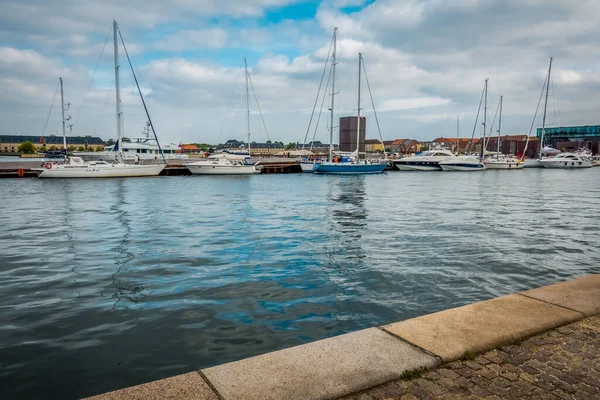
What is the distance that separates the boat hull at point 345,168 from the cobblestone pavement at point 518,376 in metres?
53.5

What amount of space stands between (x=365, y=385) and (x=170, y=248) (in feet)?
32.4

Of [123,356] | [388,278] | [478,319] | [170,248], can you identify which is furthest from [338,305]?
[170,248]

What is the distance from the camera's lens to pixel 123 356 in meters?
5.59

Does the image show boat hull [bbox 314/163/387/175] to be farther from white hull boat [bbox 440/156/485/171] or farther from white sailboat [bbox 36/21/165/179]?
white sailboat [bbox 36/21/165/179]

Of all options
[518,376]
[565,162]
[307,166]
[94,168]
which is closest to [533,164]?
[565,162]

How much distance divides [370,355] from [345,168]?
2150 inches

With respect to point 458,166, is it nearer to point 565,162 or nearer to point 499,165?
point 499,165

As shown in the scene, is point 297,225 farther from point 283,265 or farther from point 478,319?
point 478,319

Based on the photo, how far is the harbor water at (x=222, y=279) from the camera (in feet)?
18.7

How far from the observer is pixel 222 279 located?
9.17 meters

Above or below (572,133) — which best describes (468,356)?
below

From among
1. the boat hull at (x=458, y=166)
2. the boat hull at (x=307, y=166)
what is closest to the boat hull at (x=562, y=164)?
the boat hull at (x=458, y=166)

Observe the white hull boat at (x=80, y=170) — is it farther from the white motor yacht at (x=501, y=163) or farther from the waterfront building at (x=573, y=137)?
the waterfront building at (x=573, y=137)

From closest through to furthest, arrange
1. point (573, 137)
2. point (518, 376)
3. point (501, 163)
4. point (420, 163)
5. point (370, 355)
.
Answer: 1. point (518, 376)
2. point (370, 355)
3. point (420, 163)
4. point (501, 163)
5. point (573, 137)
